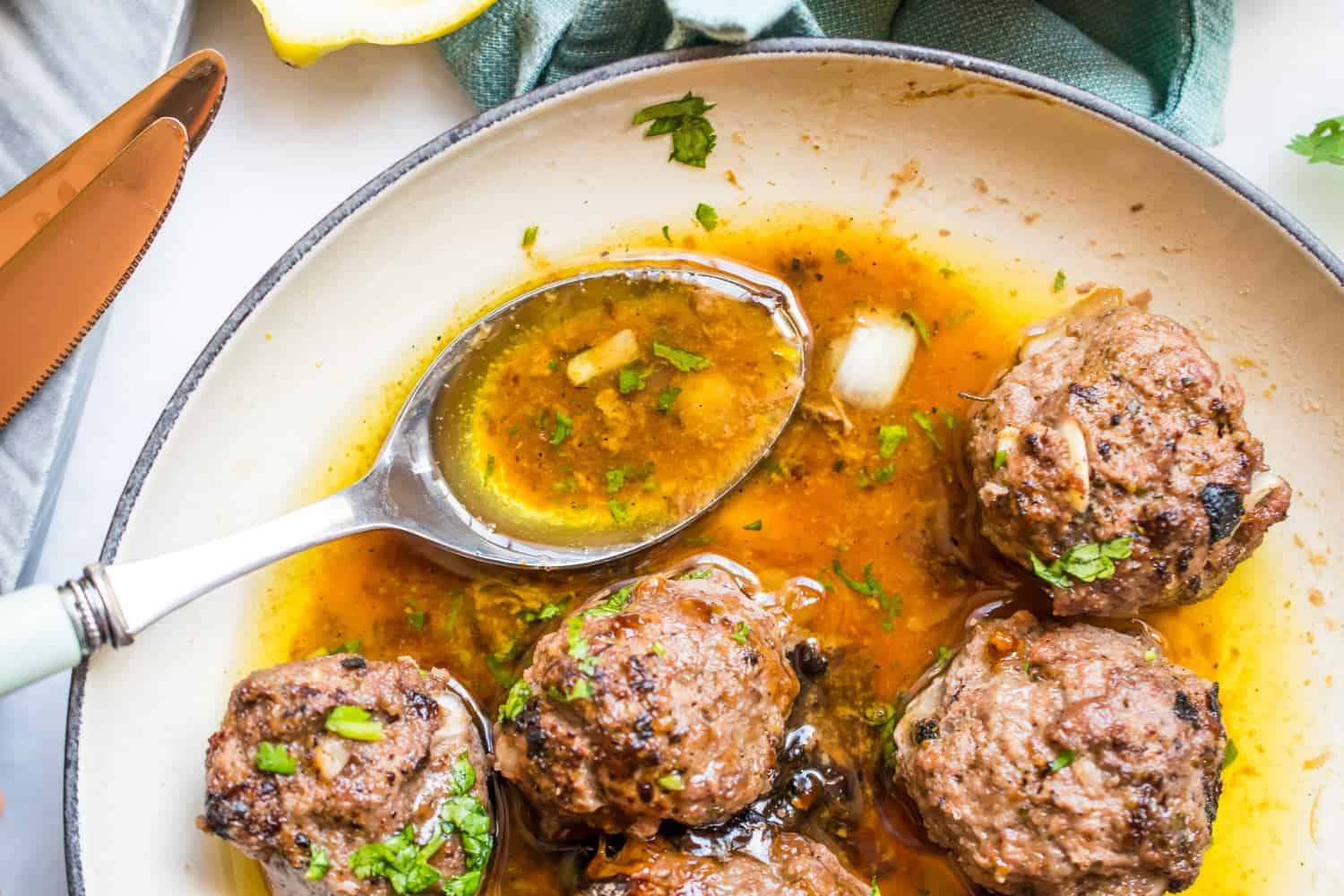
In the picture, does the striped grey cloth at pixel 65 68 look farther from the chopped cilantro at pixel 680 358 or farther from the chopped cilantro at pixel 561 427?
the chopped cilantro at pixel 680 358

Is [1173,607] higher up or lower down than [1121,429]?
lower down

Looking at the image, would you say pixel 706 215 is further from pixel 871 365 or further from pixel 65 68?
pixel 65 68

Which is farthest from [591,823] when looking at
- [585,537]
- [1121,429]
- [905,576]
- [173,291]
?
[173,291]

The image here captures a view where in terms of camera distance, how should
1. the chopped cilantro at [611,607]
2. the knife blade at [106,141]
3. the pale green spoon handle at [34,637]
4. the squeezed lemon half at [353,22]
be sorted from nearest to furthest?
the pale green spoon handle at [34,637] < the chopped cilantro at [611,607] < the squeezed lemon half at [353,22] < the knife blade at [106,141]

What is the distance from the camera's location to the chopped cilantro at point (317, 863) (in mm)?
3363

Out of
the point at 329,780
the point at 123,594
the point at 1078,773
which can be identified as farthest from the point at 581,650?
the point at 1078,773

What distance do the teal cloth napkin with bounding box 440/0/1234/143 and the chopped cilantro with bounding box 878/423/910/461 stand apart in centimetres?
138

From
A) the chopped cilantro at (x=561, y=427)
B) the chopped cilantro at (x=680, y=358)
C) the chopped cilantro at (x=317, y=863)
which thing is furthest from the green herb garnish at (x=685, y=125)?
the chopped cilantro at (x=317, y=863)

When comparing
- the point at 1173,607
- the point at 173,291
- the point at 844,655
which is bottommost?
the point at 1173,607

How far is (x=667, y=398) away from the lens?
4.06 metres

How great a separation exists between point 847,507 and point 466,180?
68.8 inches

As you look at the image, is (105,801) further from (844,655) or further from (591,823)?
(844,655)

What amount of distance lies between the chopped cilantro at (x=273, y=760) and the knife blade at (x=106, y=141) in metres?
1.91

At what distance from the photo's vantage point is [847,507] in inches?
163
